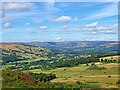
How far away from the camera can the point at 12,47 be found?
5418 inches

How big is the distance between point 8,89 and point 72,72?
31.4 meters

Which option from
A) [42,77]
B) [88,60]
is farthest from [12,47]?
[42,77]

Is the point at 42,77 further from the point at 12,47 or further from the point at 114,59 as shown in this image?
the point at 12,47

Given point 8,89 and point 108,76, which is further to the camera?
point 108,76

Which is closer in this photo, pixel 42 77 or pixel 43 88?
pixel 43 88

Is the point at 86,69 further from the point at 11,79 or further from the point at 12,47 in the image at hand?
the point at 12,47

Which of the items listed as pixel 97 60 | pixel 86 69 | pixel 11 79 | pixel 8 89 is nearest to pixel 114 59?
pixel 97 60

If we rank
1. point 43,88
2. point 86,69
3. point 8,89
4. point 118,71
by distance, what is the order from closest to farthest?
1. point 8,89
2. point 43,88
3. point 118,71
4. point 86,69

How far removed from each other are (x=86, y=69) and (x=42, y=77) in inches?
616

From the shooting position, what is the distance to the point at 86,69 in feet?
183

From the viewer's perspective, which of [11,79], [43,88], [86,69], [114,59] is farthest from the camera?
[114,59]

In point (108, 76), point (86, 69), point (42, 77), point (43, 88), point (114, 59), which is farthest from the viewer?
point (114, 59)

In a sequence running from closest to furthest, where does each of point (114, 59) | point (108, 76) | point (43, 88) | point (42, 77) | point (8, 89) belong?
point (8, 89) → point (43, 88) → point (42, 77) → point (108, 76) → point (114, 59)

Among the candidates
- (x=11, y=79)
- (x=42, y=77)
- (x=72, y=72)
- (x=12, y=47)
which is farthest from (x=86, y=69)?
(x=12, y=47)
